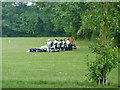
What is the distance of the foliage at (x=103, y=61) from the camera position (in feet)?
24.4

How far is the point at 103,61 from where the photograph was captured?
7.45m

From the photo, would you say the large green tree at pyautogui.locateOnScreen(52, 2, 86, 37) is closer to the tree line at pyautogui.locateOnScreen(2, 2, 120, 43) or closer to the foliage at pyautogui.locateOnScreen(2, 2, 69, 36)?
the tree line at pyautogui.locateOnScreen(2, 2, 120, 43)

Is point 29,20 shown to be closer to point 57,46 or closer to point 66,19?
point 66,19

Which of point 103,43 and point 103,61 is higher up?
point 103,43

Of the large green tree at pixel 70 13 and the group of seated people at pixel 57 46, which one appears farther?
the large green tree at pixel 70 13

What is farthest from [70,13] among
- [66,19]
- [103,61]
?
[103,61]

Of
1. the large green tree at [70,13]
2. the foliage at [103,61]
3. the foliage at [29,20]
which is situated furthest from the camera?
the foliage at [29,20]

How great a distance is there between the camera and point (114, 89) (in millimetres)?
7309

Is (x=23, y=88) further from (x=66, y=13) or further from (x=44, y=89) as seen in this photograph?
(x=66, y=13)

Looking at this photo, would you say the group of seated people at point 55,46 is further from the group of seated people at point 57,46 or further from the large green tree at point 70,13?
the large green tree at point 70,13

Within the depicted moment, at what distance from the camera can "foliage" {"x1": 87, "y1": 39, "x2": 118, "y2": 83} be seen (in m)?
7.45

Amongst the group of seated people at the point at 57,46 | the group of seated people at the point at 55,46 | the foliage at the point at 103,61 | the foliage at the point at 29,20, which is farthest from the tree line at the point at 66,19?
the group of seated people at the point at 55,46

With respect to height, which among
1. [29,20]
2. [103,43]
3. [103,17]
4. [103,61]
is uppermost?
[29,20]

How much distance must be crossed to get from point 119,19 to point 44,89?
2.59m
